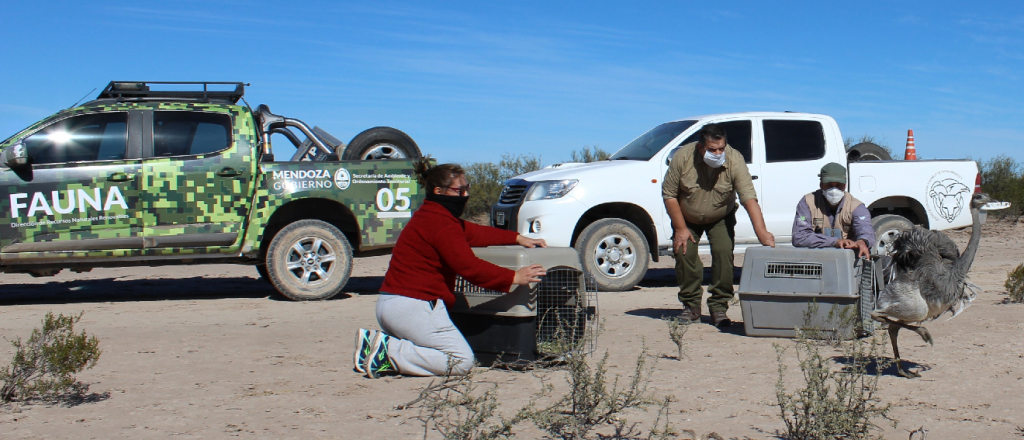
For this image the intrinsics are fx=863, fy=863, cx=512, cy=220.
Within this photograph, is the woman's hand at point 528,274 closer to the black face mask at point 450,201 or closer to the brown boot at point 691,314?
the black face mask at point 450,201

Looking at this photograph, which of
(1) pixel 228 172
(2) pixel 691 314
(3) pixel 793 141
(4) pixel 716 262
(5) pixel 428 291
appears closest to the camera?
(5) pixel 428 291

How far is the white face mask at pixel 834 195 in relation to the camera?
6.41 m

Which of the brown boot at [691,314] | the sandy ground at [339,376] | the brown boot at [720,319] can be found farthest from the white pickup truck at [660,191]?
the brown boot at [720,319]

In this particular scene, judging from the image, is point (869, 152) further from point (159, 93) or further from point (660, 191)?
point (159, 93)

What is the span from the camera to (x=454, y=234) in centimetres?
478

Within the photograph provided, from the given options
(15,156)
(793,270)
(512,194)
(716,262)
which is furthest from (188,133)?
(793,270)

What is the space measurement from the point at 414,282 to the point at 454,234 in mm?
367

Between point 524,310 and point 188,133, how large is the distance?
4897mm

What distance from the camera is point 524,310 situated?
4891 millimetres

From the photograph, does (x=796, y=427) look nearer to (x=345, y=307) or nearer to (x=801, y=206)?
(x=801, y=206)

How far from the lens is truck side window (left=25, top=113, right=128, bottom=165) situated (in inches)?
313

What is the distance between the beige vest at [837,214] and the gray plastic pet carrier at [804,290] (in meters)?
0.51

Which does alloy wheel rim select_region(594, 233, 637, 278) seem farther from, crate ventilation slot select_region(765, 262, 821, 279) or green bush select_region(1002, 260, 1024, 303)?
green bush select_region(1002, 260, 1024, 303)

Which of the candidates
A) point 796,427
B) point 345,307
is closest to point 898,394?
point 796,427
